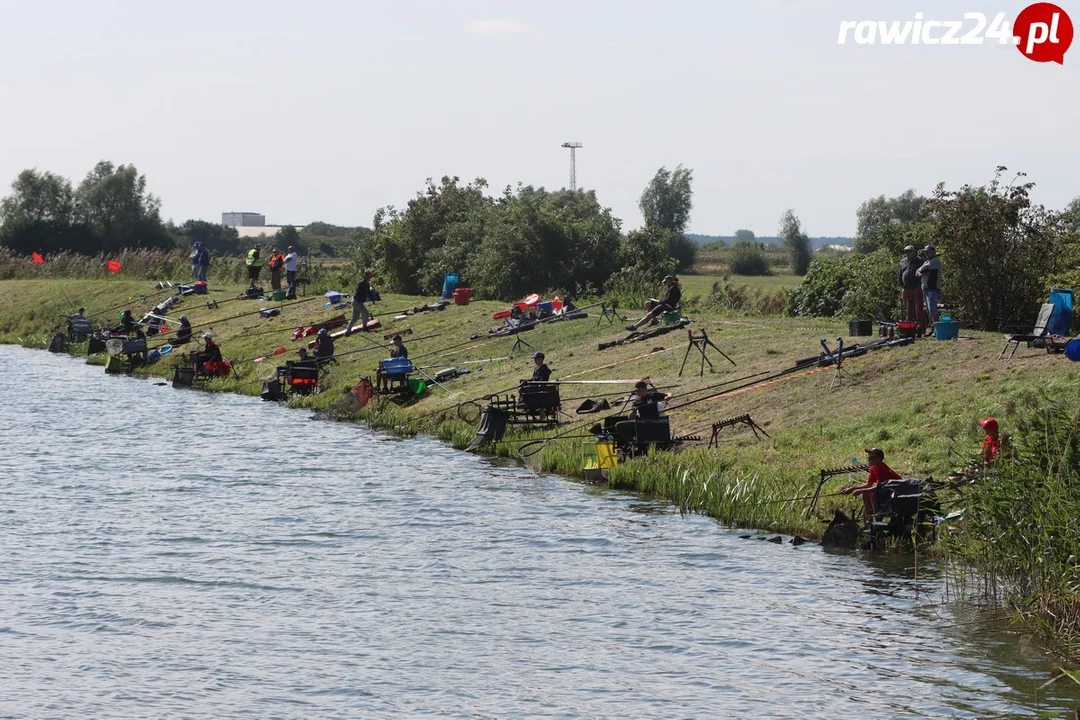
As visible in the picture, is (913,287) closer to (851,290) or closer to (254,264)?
(851,290)

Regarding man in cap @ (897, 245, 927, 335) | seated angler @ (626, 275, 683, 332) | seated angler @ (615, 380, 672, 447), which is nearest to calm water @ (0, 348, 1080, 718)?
seated angler @ (615, 380, 672, 447)

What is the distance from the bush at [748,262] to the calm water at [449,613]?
68.8 m

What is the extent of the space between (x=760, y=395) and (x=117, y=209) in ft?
272

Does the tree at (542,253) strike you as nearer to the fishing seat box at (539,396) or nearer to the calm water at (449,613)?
the fishing seat box at (539,396)

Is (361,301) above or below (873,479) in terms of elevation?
above

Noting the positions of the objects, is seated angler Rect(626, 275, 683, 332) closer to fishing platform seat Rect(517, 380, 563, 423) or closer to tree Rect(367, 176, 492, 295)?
fishing platform seat Rect(517, 380, 563, 423)

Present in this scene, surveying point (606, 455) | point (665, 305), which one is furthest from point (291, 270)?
point (606, 455)

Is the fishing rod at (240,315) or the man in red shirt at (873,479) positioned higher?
the fishing rod at (240,315)

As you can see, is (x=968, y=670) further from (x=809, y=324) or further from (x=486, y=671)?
(x=809, y=324)

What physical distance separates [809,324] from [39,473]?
1850 cm

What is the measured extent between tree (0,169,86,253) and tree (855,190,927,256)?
51218mm

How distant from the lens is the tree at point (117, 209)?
102 meters

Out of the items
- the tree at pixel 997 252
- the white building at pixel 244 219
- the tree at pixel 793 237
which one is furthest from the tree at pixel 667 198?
the tree at pixel 997 252

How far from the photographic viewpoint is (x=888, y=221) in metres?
60.4
